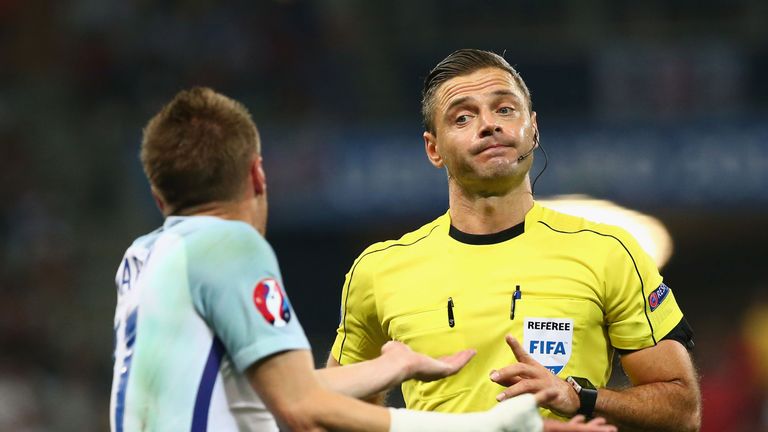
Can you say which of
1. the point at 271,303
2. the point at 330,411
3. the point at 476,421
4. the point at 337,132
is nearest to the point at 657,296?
the point at 476,421

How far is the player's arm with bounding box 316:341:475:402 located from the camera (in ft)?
11.9

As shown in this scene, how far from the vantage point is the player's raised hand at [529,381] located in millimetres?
3762

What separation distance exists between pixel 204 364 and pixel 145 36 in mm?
10834

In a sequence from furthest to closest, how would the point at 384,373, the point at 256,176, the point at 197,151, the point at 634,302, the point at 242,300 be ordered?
the point at 634,302, the point at 384,373, the point at 256,176, the point at 197,151, the point at 242,300

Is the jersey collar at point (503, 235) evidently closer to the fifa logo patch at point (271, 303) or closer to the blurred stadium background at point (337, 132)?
the fifa logo patch at point (271, 303)

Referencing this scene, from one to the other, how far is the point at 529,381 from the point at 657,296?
27.3 inches

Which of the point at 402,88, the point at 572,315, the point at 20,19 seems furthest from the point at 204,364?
the point at 20,19

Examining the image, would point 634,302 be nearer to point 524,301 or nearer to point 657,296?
point 657,296

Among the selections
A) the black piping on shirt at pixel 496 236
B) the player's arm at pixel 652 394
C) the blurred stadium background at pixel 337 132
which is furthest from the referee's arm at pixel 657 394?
the blurred stadium background at pixel 337 132

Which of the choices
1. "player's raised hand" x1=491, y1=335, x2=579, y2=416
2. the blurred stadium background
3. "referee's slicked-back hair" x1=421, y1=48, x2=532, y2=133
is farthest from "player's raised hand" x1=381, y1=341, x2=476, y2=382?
the blurred stadium background

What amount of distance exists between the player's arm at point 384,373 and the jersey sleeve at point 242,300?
1.18 ft

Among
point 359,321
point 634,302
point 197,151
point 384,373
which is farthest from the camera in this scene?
point 359,321

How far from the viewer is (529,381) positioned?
378cm

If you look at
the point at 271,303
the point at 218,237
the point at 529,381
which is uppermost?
the point at 218,237
